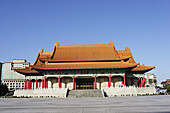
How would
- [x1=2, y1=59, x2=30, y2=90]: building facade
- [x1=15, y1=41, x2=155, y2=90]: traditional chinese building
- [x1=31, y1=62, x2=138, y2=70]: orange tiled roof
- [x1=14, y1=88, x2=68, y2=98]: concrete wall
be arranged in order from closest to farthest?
1. [x1=14, y1=88, x2=68, y2=98]: concrete wall
2. [x1=31, y1=62, x2=138, y2=70]: orange tiled roof
3. [x1=15, y1=41, x2=155, y2=90]: traditional chinese building
4. [x1=2, y1=59, x2=30, y2=90]: building facade

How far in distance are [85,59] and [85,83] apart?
6.19 meters

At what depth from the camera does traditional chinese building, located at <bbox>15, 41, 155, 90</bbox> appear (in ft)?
143

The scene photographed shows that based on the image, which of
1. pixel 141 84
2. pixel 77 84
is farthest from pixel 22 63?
pixel 141 84

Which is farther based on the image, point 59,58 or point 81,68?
point 59,58

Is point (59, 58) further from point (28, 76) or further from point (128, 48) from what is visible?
point (128, 48)

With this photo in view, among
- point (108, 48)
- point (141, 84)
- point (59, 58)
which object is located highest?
point (108, 48)

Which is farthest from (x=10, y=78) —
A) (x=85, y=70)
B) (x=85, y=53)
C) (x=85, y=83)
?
(x=85, y=70)

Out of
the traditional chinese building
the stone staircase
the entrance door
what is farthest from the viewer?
the entrance door

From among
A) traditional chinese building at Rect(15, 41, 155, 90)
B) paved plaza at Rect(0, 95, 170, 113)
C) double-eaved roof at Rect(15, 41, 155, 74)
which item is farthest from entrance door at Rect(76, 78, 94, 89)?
paved plaza at Rect(0, 95, 170, 113)

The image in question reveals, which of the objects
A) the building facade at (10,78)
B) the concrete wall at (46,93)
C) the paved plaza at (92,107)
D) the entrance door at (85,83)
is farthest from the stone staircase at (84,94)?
the building facade at (10,78)

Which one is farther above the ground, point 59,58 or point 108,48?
point 108,48

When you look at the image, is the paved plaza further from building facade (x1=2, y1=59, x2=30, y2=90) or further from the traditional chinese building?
building facade (x1=2, y1=59, x2=30, y2=90)

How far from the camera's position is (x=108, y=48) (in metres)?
52.7

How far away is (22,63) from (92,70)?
77.2 metres
